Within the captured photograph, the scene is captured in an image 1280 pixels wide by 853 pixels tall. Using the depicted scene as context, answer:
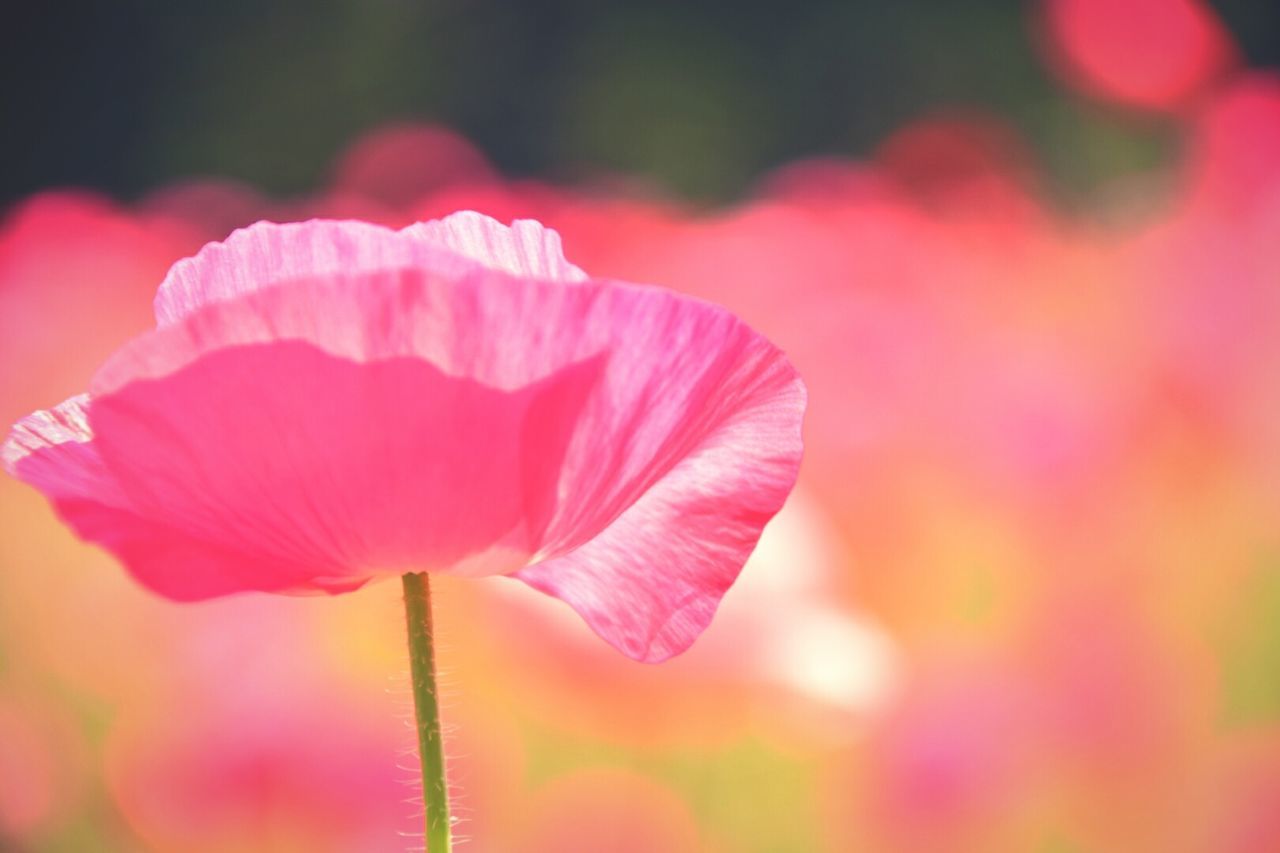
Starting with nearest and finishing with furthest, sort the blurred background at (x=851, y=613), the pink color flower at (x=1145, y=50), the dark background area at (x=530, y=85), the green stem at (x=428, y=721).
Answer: the green stem at (x=428, y=721) < the blurred background at (x=851, y=613) < the pink color flower at (x=1145, y=50) < the dark background area at (x=530, y=85)

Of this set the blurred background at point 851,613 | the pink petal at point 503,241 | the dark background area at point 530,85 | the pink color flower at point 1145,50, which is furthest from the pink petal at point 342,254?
the dark background area at point 530,85

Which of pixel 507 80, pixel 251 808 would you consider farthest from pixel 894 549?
pixel 507 80

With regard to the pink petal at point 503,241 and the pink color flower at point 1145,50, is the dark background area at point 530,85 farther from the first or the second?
the pink petal at point 503,241

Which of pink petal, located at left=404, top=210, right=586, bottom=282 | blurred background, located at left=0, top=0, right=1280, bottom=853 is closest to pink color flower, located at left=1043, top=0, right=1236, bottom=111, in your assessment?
blurred background, located at left=0, top=0, right=1280, bottom=853

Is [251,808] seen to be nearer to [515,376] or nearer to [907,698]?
[907,698]

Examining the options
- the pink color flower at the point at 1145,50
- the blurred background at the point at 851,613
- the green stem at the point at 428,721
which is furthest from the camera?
the pink color flower at the point at 1145,50

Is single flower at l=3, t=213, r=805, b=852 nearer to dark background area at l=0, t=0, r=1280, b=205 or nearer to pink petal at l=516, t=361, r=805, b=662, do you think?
pink petal at l=516, t=361, r=805, b=662

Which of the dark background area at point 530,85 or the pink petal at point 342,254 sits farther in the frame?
the dark background area at point 530,85
